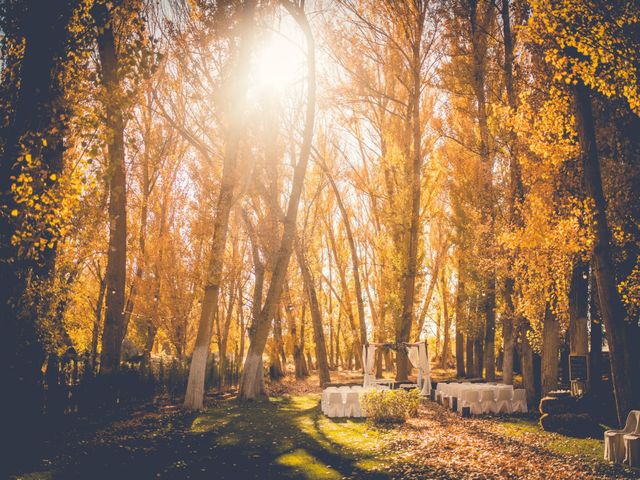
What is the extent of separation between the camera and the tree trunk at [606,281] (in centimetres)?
805

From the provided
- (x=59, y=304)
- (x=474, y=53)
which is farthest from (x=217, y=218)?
(x=474, y=53)

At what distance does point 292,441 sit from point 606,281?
6.55 metres

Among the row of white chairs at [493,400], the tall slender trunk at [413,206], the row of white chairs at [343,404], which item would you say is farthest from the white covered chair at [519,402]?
the tall slender trunk at [413,206]

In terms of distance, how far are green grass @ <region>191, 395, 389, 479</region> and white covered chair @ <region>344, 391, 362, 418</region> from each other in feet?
1.48

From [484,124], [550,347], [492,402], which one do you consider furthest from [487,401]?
[484,124]

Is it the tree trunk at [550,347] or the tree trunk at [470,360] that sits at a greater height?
the tree trunk at [550,347]

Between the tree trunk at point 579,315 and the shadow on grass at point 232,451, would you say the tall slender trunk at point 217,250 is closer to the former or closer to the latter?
the shadow on grass at point 232,451

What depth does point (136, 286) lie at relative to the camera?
21.5 meters

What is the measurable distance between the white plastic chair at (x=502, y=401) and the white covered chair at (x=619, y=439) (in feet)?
20.6

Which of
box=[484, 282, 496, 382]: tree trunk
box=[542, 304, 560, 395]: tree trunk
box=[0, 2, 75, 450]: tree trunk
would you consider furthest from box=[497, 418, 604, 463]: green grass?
box=[0, 2, 75, 450]: tree trunk

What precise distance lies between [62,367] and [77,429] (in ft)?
4.80

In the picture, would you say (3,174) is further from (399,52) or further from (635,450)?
(399,52)

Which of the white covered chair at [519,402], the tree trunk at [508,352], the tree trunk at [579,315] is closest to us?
the tree trunk at [579,315]

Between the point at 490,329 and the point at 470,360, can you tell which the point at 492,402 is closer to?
the point at 490,329
